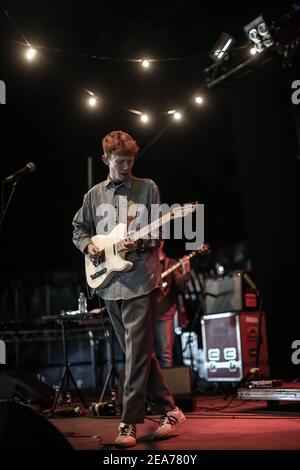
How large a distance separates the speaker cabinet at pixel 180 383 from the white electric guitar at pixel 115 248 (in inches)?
61.3

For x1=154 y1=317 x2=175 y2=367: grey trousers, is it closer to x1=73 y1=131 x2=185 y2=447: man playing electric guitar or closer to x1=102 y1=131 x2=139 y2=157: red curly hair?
x1=73 y1=131 x2=185 y2=447: man playing electric guitar

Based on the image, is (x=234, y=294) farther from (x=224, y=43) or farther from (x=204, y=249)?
(x=224, y=43)

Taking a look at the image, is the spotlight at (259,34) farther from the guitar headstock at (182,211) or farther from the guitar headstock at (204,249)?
the guitar headstock at (182,211)

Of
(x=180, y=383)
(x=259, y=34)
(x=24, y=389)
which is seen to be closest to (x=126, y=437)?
(x=180, y=383)

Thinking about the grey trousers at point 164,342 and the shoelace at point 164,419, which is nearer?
the shoelace at point 164,419

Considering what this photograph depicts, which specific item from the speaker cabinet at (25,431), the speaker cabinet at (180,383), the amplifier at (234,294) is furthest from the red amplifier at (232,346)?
the speaker cabinet at (25,431)

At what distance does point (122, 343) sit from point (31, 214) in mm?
6346

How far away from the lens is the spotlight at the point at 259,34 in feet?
21.1

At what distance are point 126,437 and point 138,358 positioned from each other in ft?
1.52

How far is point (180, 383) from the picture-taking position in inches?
191

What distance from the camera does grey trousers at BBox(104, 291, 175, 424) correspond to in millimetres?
3273
